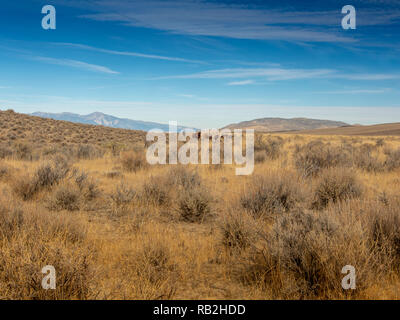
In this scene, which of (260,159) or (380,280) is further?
(260,159)

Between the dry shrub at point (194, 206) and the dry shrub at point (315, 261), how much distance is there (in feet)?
7.61

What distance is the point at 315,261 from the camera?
3152 mm

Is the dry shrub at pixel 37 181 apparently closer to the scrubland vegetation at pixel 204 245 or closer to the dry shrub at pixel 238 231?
the scrubland vegetation at pixel 204 245

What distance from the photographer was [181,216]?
593 cm

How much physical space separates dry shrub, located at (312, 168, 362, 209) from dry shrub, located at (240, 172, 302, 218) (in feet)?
2.63

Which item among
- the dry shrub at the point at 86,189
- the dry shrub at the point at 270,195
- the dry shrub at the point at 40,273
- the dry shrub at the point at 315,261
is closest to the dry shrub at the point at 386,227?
the dry shrub at the point at 315,261

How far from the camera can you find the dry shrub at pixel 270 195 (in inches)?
218

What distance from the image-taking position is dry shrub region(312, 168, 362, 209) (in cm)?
656

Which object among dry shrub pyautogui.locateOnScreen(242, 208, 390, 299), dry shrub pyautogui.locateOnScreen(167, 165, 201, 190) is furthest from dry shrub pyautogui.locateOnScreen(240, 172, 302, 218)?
dry shrub pyautogui.locateOnScreen(167, 165, 201, 190)

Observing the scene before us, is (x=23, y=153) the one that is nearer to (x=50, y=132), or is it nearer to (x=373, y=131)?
(x=50, y=132)
